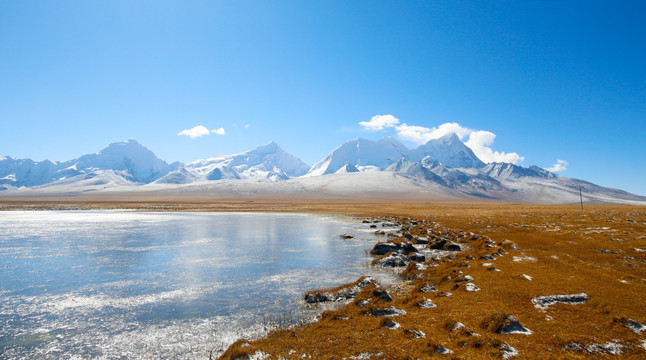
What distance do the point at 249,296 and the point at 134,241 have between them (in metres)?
25.4

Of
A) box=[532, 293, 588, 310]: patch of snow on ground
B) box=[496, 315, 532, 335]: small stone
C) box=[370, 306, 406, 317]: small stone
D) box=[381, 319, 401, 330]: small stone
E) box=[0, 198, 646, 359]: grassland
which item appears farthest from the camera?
box=[370, 306, 406, 317]: small stone

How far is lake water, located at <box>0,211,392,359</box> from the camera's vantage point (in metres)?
10.9

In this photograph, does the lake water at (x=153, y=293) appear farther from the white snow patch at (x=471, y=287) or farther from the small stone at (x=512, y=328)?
the small stone at (x=512, y=328)

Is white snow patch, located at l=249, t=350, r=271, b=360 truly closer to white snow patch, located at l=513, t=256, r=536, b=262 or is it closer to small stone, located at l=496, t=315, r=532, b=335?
small stone, located at l=496, t=315, r=532, b=335

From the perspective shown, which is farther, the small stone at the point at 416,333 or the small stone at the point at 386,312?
the small stone at the point at 386,312

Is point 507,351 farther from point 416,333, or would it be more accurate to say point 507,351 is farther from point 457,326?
point 416,333

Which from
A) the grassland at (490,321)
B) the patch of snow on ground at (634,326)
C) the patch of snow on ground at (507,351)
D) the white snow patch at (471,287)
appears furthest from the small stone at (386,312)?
the patch of snow on ground at (634,326)

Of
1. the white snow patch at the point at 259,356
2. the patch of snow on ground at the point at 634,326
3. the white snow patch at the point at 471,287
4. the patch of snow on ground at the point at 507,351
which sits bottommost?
the white snow patch at the point at 259,356

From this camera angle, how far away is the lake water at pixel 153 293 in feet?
35.8

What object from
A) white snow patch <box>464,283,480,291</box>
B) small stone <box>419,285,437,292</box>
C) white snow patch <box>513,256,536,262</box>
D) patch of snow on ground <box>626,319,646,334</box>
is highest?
patch of snow on ground <box>626,319,646,334</box>

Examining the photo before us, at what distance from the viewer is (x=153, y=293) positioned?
1653cm

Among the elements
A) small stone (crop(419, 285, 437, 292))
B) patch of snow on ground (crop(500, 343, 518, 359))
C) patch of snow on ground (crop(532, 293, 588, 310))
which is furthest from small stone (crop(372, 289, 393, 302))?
patch of snow on ground (crop(500, 343, 518, 359))

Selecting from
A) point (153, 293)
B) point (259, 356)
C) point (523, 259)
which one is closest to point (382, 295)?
point (259, 356)

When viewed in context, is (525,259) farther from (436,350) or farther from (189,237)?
(189,237)
